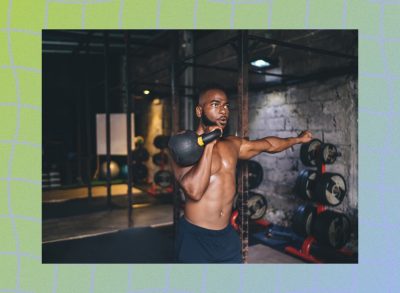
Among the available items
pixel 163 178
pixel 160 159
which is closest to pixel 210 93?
pixel 163 178

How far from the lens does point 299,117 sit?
3838 mm

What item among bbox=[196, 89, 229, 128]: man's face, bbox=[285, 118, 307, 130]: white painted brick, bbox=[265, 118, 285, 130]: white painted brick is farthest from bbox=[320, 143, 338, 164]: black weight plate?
bbox=[196, 89, 229, 128]: man's face

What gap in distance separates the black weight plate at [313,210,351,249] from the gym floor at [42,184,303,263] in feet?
1.14

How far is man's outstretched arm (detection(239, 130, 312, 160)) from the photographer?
2.01 metres

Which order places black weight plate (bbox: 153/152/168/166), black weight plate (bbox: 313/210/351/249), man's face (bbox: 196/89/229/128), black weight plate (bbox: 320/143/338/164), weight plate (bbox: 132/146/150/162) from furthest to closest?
weight plate (bbox: 132/146/150/162) → black weight plate (bbox: 153/152/168/166) → black weight plate (bbox: 320/143/338/164) → black weight plate (bbox: 313/210/351/249) → man's face (bbox: 196/89/229/128)

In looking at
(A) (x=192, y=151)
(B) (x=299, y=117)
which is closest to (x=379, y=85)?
(A) (x=192, y=151)

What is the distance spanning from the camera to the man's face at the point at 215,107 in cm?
178

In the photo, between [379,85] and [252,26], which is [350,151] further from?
[252,26]

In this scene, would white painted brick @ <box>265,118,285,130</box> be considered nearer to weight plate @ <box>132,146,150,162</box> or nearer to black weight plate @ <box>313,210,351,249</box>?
black weight plate @ <box>313,210,351,249</box>

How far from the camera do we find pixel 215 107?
5.86ft

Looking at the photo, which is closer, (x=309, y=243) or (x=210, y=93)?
(x=210, y=93)

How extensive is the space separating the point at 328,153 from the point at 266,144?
136 cm

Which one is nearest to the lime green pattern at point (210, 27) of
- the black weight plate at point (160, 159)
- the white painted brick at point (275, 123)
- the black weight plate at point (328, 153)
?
the black weight plate at point (328, 153)

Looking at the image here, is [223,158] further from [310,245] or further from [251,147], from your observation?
[310,245]
